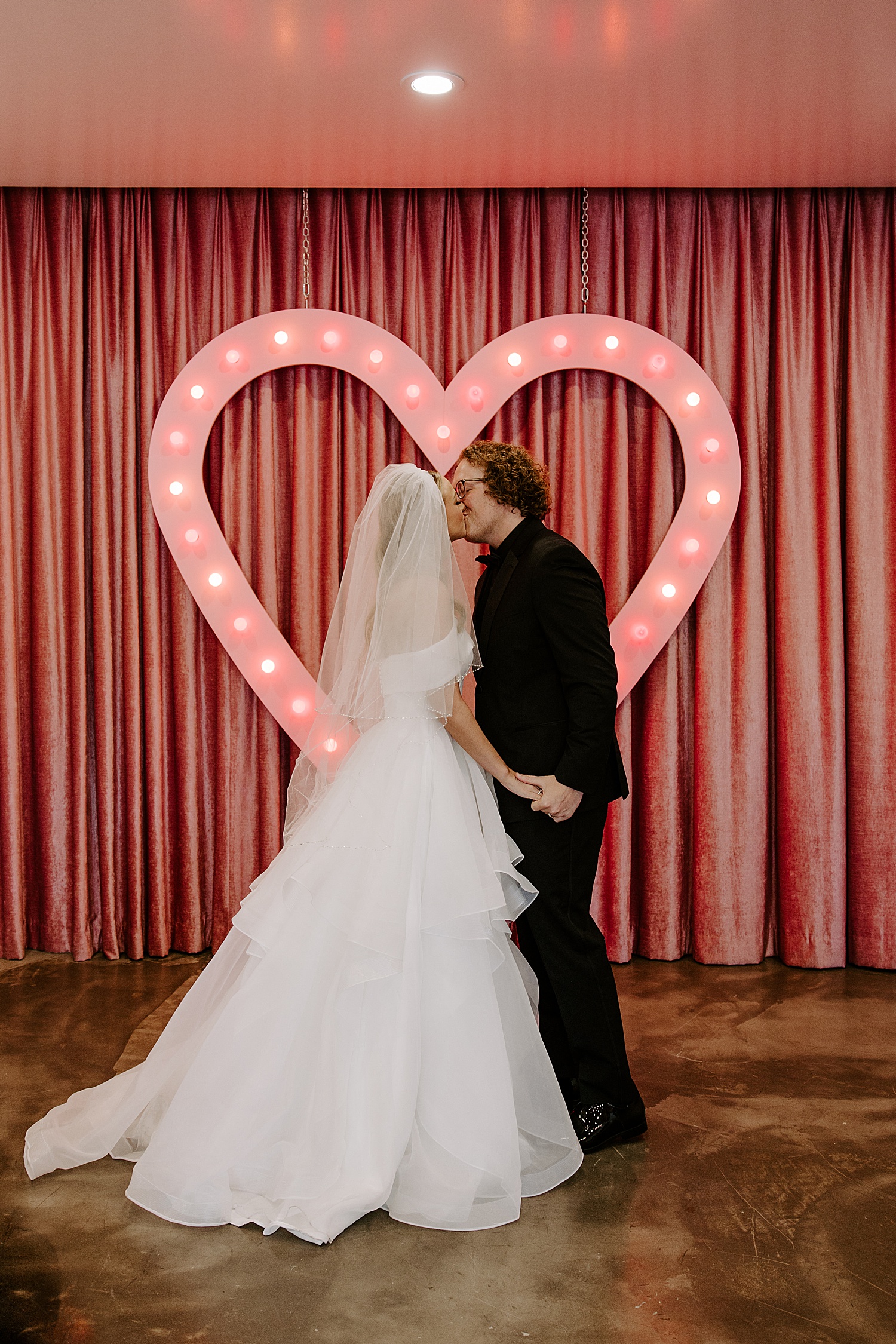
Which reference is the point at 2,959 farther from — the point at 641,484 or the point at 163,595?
the point at 641,484

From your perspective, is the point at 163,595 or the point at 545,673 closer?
the point at 545,673

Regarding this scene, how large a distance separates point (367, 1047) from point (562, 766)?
72 cm

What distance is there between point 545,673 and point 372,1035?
2.88ft

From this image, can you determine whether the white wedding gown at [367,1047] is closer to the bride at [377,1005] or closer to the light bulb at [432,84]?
the bride at [377,1005]

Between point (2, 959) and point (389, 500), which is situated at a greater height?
point (389, 500)

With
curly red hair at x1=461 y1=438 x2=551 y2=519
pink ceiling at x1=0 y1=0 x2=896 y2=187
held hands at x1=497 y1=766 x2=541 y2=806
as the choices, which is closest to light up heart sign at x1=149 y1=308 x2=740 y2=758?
pink ceiling at x1=0 y1=0 x2=896 y2=187

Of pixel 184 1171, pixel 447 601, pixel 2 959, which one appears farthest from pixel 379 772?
pixel 2 959

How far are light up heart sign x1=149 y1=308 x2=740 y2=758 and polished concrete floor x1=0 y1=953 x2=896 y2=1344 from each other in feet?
4.47

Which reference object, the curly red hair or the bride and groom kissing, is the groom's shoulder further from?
the curly red hair

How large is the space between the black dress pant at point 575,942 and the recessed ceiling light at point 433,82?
6.07 ft

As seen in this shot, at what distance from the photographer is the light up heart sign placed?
350 cm

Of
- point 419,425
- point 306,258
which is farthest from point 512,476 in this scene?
point 306,258

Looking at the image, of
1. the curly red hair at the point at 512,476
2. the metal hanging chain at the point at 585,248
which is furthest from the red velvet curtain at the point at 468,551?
the curly red hair at the point at 512,476

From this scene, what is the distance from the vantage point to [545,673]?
2.43m
